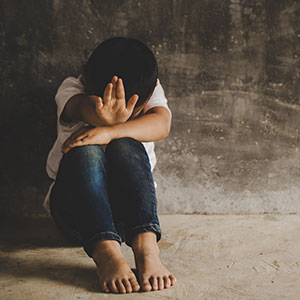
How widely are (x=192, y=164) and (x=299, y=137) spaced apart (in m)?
0.60

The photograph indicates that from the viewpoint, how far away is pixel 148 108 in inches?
70.4

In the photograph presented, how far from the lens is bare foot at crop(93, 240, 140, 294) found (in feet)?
4.21

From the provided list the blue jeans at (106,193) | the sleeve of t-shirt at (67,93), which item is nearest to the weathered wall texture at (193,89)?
the sleeve of t-shirt at (67,93)

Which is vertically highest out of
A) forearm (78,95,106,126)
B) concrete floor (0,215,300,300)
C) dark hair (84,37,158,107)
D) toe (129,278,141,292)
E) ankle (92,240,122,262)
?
dark hair (84,37,158,107)

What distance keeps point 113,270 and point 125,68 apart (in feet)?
2.44

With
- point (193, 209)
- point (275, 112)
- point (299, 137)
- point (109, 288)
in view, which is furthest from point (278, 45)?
point (109, 288)

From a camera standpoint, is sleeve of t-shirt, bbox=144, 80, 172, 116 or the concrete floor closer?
the concrete floor

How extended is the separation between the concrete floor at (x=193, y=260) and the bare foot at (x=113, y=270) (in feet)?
0.09

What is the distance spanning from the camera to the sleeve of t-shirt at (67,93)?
173 centimetres

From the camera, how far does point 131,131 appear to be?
5.29 feet

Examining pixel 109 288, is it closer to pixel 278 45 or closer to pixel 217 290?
pixel 217 290

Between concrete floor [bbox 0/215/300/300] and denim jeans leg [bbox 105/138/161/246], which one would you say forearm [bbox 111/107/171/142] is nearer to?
denim jeans leg [bbox 105/138/161/246]

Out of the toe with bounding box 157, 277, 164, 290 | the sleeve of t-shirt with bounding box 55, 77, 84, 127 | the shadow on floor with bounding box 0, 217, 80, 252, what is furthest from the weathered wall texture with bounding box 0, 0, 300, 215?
the toe with bounding box 157, 277, 164, 290

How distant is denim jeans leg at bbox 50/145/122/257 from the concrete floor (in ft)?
0.52
